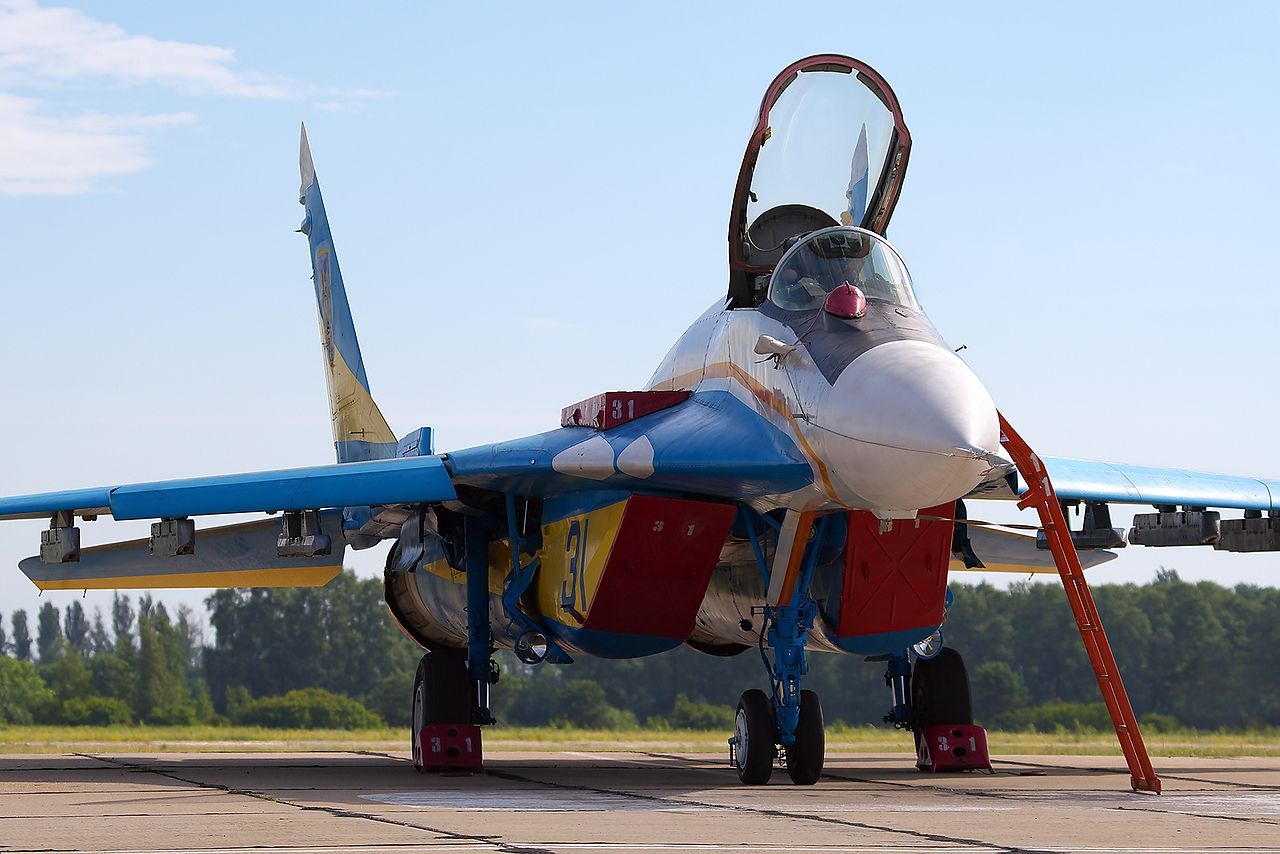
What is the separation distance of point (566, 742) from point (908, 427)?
13.5 metres

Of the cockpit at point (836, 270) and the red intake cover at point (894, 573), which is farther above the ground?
the cockpit at point (836, 270)

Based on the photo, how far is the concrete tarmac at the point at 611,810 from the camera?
7379 mm

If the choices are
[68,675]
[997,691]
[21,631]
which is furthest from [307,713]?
[21,631]

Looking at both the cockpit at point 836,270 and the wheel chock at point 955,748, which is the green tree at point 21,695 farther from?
the cockpit at point 836,270

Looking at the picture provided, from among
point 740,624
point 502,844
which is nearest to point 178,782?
point 740,624

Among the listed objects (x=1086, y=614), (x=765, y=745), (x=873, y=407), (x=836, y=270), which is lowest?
(x=765, y=745)

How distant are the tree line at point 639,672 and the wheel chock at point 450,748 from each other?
1588 centimetres

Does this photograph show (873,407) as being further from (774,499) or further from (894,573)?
(894,573)

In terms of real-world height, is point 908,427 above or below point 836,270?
below

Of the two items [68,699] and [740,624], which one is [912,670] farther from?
[68,699]

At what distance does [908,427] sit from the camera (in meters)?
9.20

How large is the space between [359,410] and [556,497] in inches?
239

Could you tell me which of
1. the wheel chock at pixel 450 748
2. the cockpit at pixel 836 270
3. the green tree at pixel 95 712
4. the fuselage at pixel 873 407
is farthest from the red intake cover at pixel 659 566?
the green tree at pixel 95 712

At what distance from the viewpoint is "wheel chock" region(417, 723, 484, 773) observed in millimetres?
13141
